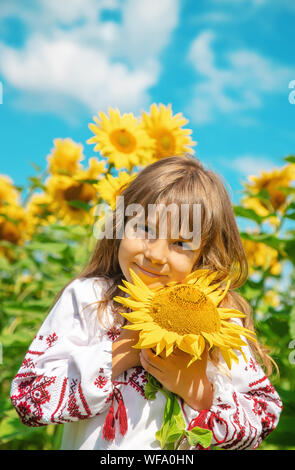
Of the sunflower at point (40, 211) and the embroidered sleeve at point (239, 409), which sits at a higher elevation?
the sunflower at point (40, 211)

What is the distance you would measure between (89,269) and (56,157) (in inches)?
88.5

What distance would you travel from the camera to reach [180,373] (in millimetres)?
1375

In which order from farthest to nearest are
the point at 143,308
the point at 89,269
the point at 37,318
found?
the point at 37,318
the point at 89,269
the point at 143,308

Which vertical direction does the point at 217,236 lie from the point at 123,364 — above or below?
above

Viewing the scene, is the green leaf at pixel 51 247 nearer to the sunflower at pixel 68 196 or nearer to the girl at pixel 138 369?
the sunflower at pixel 68 196

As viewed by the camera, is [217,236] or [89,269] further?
[89,269]

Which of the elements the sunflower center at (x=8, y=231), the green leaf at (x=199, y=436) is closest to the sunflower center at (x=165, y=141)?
the green leaf at (x=199, y=436)

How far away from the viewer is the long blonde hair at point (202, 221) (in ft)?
5.22

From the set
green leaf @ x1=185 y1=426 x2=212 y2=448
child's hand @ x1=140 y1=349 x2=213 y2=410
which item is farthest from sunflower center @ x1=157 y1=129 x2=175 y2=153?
green leaf @ x1=185 y1=426 x2=212 y2=448

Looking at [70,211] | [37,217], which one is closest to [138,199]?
[70,211]

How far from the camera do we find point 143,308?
1.34 meters

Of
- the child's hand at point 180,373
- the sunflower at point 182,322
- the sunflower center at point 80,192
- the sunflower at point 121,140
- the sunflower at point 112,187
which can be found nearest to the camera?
the sunflower at point 182,322

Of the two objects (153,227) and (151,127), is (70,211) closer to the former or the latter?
(151,127)

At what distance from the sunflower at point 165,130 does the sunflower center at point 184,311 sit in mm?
1548
